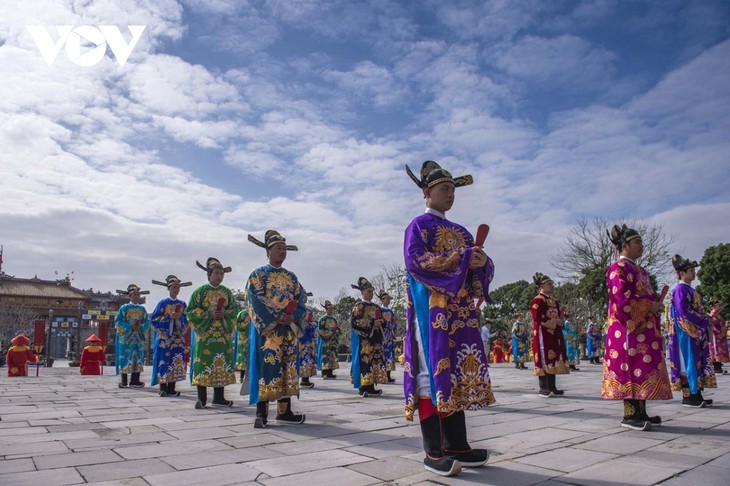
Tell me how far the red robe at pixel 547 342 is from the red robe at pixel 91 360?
1285 centimetres

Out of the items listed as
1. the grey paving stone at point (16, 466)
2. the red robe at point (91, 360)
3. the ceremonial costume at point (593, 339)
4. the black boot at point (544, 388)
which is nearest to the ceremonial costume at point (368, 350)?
the black boot at point (544, 388)

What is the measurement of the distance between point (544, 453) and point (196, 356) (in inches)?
179

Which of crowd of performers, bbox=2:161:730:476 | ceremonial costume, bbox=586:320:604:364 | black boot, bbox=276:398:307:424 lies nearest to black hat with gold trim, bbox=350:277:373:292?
crowd of performers, bbox=2:161:730:476

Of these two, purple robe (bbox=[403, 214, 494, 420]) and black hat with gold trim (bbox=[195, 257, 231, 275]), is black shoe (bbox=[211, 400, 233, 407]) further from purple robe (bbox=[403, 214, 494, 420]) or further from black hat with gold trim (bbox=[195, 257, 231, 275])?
purple robe (bbox=[403, 214, 494, 420])

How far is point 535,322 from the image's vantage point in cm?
766

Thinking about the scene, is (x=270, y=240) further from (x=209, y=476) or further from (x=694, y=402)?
(x=694, y=402)

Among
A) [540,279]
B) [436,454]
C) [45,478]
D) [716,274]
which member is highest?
[716,274]

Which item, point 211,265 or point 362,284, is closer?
point 211,265

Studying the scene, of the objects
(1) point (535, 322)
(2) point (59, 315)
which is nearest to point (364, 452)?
(1) point (535, 322)

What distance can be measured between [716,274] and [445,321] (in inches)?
1294

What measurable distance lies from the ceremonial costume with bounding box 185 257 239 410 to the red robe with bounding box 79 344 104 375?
1029 centimetres

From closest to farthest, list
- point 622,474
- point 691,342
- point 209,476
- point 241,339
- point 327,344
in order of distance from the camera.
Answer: point 622,474 < point 209,476 < point 691,342 < point 241,339 < point 327,344

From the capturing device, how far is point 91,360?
15.5 meters

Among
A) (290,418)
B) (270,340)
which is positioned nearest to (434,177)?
(270,340)
